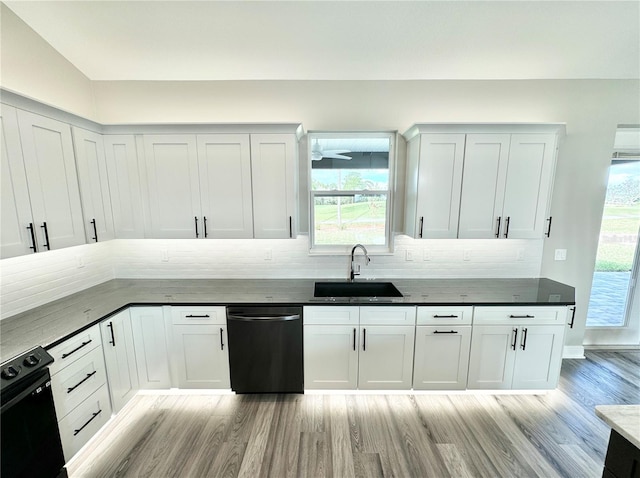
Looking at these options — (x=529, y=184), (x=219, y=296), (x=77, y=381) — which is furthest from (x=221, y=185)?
(x=529, y=184)

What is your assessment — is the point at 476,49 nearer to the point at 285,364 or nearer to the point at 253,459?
the point at 285,364

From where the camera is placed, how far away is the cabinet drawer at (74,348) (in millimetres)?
1550

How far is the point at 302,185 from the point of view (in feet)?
8.59

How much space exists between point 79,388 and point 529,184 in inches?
147

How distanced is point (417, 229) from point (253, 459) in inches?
84.2

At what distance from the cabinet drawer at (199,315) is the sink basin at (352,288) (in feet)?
2.94

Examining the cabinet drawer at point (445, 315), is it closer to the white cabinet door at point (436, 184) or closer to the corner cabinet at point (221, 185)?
the white cabinet door at point (436, 184)

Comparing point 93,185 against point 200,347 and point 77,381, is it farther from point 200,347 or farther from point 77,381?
point 200,347

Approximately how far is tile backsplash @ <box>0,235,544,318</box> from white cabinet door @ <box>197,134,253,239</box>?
0.33 meters

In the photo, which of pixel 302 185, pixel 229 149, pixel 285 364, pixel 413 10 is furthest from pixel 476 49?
pixel 285 364

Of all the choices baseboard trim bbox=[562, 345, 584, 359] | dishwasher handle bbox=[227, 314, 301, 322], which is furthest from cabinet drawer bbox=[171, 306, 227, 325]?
baseboard trim bbox=[562, 345, 584, 359]

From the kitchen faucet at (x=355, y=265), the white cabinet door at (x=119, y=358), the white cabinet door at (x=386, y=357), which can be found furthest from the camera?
the kitchen faucet at (x=355, y=265)

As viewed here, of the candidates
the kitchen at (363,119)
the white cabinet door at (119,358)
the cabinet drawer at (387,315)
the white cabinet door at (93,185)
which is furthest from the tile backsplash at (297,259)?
the white cabinet door at (119,358)

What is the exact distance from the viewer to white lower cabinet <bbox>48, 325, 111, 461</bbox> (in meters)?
1.58
